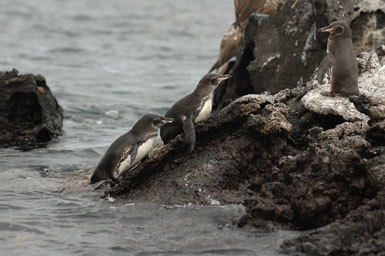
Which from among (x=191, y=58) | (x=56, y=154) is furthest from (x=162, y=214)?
(x=191, y=58)

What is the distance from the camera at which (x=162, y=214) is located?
6828 millimetres

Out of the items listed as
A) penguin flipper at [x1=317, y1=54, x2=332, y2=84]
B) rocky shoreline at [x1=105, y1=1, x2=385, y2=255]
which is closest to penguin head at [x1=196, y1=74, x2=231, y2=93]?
rocky shoreline at [x1=105, y1=1, x2=385, y2=255]

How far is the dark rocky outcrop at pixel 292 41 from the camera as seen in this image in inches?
403

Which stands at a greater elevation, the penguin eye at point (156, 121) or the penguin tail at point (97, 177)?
the penguin eye at point (156, 121)

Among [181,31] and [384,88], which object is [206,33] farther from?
[384,88]

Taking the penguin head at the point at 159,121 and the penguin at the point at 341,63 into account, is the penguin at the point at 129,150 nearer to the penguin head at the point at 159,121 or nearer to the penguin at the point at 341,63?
the penguin head at the point at 159,121

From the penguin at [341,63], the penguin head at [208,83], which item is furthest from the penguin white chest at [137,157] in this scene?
the penguin at [341,63]

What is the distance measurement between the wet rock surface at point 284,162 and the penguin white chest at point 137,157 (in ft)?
1.02

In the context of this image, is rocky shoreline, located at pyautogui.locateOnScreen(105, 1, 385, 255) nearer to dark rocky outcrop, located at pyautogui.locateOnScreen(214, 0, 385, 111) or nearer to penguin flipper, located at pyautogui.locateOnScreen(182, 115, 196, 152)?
penguin flipper, located at pyautogui.locateOnScreen(182, 115, 196, 152)

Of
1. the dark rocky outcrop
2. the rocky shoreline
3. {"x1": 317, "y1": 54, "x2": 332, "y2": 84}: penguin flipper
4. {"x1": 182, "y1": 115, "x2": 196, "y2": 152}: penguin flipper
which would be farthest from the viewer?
the dark rocky outcrop

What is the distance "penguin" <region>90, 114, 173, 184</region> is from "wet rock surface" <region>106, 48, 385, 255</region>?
0.99 feet

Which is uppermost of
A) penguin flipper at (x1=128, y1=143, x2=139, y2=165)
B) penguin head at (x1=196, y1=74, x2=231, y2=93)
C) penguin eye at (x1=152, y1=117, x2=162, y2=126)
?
penguin head at (x1=196, y1=74, x2=231, y2=93)

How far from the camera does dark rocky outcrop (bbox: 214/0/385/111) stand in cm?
1023

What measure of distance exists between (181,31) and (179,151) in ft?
59.0
